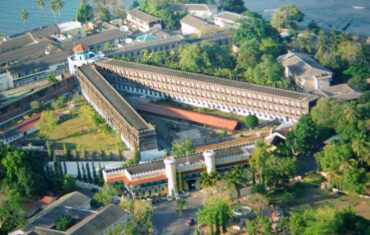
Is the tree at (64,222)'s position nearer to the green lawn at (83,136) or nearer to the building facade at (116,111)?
the building facade at (116,111)

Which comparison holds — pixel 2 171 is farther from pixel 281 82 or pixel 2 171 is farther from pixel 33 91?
pixel 281 82

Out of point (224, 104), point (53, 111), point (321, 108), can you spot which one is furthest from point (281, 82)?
point (53, 111)

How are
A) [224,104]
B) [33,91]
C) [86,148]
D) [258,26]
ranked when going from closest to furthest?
[86,148] → [224,104] → [33,91] → [258,26]

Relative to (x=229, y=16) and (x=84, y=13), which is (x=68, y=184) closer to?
(x=229, y=16)

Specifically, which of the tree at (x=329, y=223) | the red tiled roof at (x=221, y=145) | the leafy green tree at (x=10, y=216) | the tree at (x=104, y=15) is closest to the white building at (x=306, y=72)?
the red tiled roof at (x=221, y=145)

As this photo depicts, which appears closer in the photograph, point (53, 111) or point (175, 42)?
point (53, 111)

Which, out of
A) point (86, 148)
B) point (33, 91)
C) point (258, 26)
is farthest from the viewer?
point (258, 26)

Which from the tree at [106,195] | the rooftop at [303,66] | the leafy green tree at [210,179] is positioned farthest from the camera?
the rooftop at [303,66]
